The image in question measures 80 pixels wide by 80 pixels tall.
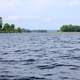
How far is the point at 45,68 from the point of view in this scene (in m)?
19.5

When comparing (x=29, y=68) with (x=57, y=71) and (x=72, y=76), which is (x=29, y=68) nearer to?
(x=57, y=71)

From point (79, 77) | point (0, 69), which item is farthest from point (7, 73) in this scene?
point (79, 77)

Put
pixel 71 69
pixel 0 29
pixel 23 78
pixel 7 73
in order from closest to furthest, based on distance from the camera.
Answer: pixel 23 78 → pixel 7 73 → pixel 71 69 → pixel 0 29

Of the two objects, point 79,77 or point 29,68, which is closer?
point 79,77

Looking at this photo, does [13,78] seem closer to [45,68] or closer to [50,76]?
[50,76]

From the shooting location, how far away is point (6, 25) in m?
199

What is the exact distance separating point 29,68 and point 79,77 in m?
4.00

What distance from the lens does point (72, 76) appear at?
1673 cm

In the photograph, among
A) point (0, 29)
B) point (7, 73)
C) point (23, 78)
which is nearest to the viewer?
point (23, 78)

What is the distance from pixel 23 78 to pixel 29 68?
124 inches

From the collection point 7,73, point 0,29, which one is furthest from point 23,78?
point 0,29

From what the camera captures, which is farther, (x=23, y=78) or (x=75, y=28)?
(x=75, y=28)

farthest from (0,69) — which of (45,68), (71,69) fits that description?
(71,69)

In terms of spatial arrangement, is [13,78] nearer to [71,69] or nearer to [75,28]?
[71,69]
